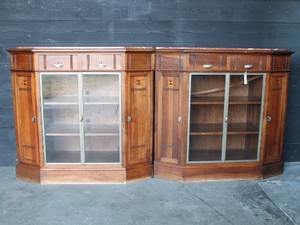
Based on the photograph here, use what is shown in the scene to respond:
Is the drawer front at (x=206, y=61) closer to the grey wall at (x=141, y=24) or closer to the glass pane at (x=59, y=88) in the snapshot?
the grey wall at (x=141, y=24)

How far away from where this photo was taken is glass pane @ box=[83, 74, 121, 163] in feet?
10.5

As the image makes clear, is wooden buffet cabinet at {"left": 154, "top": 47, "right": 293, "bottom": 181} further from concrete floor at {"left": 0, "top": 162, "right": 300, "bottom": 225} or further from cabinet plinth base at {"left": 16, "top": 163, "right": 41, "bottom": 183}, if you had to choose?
cabinet plinth base at {"left": 16, "top": 163, "right": 41, "bottom": 183}

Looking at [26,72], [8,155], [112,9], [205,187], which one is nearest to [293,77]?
[205,187]

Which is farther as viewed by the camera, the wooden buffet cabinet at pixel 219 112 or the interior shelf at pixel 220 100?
the interior shelf at pixel 220 100

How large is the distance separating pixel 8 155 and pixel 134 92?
176 cm

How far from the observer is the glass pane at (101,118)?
3211 mm

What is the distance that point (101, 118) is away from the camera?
3340 millimetres

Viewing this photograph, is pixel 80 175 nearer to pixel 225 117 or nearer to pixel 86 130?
pixel 86 130

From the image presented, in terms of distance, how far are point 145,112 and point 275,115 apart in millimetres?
1384

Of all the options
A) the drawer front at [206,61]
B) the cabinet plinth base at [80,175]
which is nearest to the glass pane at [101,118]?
the cabinet plinth base at [80,175]

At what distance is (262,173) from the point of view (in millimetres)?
3443

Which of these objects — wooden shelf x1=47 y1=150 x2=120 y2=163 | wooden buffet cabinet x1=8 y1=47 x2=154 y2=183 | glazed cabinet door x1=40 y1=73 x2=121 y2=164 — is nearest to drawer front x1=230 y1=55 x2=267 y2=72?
wooden buffet cabinet x1=8 y1=47 x2=154 y2=183

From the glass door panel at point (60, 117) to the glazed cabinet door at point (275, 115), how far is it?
1982mm

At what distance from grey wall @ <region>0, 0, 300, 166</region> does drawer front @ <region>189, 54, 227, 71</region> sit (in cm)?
56
